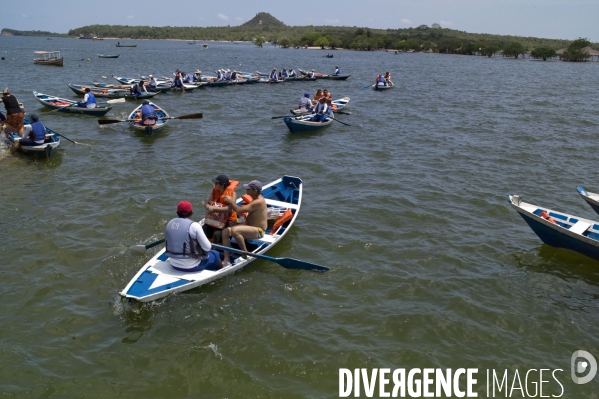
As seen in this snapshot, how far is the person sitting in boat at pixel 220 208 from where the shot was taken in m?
10.1

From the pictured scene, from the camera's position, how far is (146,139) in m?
22.5

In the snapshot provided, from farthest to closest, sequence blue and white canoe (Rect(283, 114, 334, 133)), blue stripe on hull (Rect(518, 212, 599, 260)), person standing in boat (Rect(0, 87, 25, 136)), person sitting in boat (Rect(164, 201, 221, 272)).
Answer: blue and white canoe (Rect(283, 114, 334, 133)) < person standing in boat (Rect(0, 87, 25, 136)) < blue stripe on hull (Rect(518, 212, 599, 260)) < person sitting in boat (Rect(164, 201, 221, 272))

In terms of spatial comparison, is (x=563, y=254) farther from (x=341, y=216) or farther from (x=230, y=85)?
Answer: (x=230, y=85)

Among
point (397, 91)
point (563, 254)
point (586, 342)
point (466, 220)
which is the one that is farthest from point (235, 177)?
point (397, 91)

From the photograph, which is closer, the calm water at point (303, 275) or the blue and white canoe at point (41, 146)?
the calm water at point (303, 275)

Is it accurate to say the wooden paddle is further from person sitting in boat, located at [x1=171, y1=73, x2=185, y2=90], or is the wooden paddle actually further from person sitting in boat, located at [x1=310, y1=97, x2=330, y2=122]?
person sitting in boat, located at [x1=171, y1=73, x2=185, y2=90]

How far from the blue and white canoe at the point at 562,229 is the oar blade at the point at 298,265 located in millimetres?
5597

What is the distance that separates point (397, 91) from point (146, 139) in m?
28.1

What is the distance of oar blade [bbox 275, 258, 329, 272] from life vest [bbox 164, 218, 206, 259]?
2064 mm

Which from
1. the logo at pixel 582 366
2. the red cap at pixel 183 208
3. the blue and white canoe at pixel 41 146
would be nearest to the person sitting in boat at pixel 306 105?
the blue and white canoe at pixel 41 146

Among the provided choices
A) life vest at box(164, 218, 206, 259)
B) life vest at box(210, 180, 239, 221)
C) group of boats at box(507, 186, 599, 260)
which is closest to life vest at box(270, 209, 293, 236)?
life vest at box(210, 180, 239, 221)

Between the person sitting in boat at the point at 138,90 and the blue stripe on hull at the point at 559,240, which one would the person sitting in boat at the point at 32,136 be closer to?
the person sitting in boat at the point at 138,90

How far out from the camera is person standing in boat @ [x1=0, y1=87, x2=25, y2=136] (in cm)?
1814

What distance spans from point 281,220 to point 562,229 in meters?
7.26
